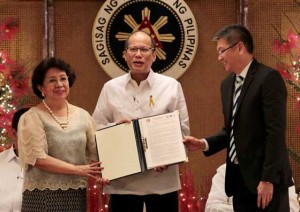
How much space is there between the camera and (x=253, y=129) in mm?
3123

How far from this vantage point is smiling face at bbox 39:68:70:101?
134 inches

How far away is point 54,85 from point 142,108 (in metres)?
0.58

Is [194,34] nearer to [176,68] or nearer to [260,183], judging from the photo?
[176,68]

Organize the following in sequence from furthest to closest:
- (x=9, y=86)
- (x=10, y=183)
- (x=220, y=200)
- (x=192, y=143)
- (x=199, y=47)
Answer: (x=199, y=47) < (x=9, y=86) < (x=220, y=200) < (x=10, y=183) < (x=192, y=143)

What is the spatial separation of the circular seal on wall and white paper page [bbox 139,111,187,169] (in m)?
2.22

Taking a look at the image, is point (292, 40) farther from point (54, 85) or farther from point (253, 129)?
point (54, 85)

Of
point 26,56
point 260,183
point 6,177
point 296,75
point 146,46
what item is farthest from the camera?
point 26,56

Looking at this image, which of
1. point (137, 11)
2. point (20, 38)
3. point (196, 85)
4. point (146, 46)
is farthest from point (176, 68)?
point (146, 46)

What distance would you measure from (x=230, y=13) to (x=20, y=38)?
209 centimetres

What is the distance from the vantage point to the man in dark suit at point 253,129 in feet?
9.90

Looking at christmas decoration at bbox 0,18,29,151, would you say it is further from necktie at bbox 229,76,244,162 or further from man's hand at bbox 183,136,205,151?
necktie at bbox 229,76,244,162

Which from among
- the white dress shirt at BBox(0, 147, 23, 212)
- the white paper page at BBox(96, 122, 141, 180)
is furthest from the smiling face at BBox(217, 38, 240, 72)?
the white dress shirt at BBox(0, 147, 23, 212)

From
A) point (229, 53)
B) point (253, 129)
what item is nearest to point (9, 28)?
point (229, 53)

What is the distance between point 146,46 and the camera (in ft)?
11.9
